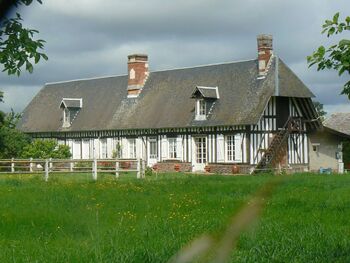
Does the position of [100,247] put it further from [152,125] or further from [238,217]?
[152,125]

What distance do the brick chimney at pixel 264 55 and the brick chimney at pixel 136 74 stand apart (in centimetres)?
882

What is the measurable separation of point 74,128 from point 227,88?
449 inches

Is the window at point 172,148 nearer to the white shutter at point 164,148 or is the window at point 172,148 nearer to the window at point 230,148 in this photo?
the white shutter at point 164,148

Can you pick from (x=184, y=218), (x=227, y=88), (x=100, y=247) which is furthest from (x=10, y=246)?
(x=227, y=88)

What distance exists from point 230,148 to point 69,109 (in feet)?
44.8

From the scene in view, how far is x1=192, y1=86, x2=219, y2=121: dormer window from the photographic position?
39156 mm

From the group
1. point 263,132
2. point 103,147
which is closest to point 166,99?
point 103,147

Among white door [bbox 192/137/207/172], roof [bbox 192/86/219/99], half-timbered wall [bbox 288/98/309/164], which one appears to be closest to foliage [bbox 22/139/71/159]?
white door [bbox 192/137/207/172]

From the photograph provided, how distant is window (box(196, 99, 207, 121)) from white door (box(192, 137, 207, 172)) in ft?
3.97

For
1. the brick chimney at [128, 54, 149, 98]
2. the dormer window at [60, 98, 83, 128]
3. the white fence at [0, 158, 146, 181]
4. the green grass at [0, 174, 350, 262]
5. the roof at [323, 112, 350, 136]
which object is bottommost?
the green grass at [0, 174, 350, 262]

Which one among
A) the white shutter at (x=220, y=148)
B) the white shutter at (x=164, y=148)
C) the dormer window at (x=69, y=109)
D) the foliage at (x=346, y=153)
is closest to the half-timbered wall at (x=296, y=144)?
the white shutter at (x=220, y=148)

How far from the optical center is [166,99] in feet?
140

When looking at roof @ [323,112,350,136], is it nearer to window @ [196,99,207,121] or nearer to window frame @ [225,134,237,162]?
window @ [196,99,207,121]

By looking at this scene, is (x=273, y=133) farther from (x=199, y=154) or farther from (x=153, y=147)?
(x=153, y=147)
